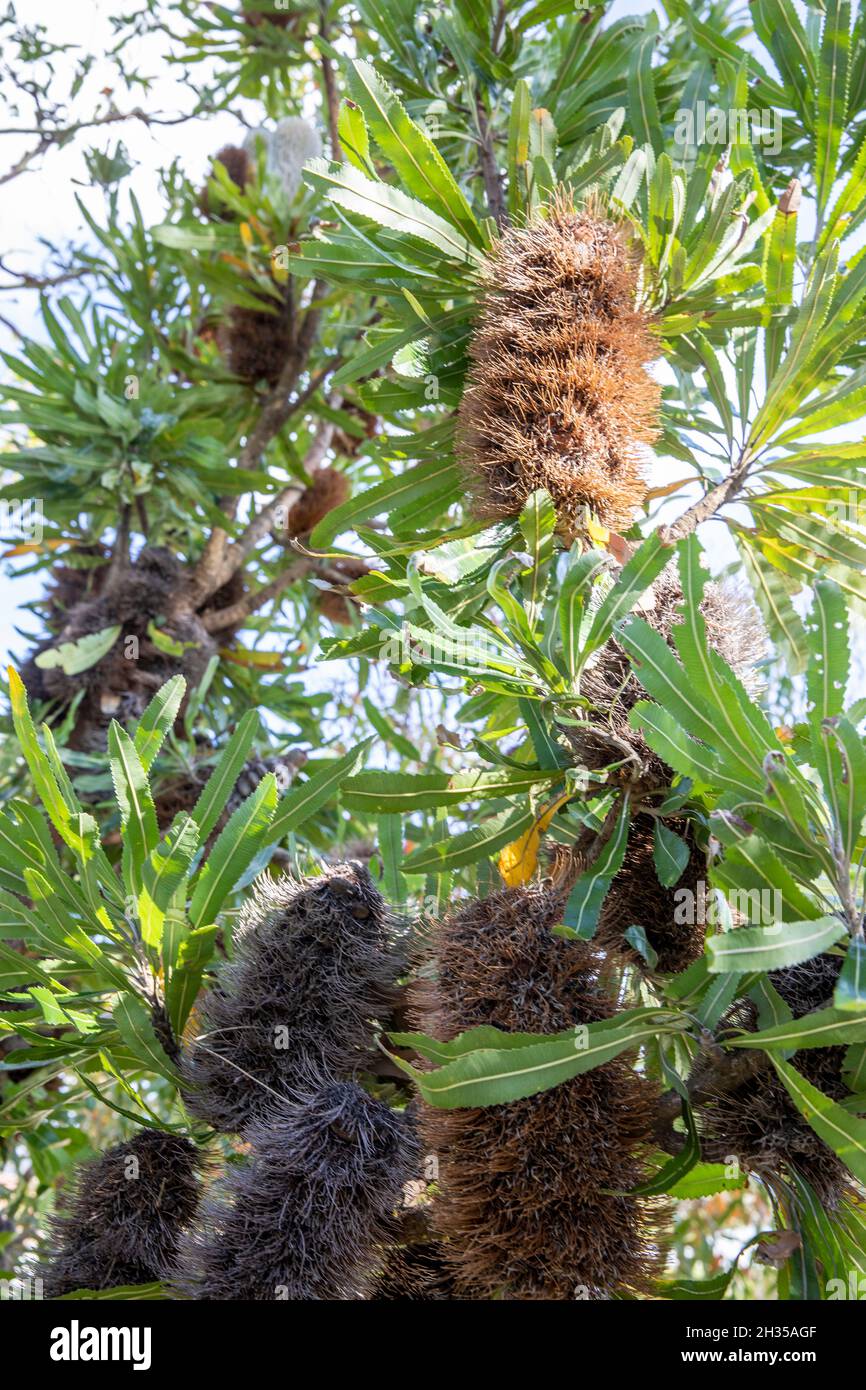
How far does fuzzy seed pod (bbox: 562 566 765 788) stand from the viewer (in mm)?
1314

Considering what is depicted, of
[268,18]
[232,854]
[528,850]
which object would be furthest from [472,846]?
[268,18]

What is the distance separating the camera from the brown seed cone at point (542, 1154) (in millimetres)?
1062

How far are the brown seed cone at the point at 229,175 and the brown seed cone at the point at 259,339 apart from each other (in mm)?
663

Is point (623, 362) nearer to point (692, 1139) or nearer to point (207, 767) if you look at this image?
point (692, 1139)

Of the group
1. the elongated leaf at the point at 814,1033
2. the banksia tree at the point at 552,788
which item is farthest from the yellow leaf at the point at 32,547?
the elongated leaf at the point at 814,1033

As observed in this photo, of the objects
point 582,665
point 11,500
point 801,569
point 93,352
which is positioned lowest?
point 582,665

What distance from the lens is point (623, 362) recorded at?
1.46 metres

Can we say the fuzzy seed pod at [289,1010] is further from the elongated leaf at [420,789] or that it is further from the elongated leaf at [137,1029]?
the elongated leaf at [420,789]

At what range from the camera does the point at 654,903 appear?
134 centimetres

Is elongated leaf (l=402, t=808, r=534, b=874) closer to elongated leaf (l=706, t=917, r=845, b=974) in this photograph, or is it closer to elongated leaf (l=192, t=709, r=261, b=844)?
elongated leaf (l=192, t=709, r=261, b=844)

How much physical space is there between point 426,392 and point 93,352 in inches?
77.4

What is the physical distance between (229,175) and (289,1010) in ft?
12.8

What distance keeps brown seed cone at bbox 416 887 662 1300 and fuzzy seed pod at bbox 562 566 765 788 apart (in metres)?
0.24
